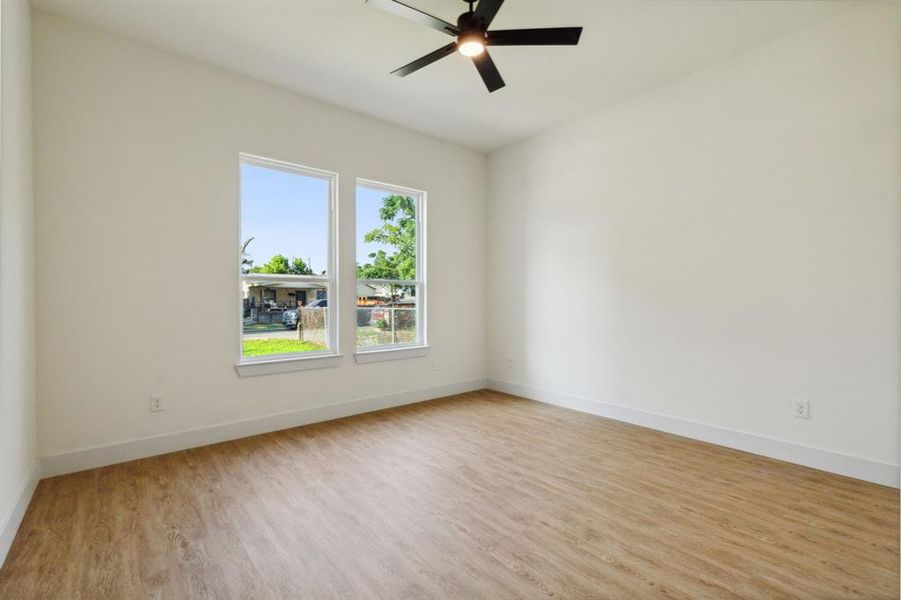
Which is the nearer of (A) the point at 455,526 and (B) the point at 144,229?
(A) the point at 455,526

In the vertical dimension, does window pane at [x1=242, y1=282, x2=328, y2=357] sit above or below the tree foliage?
below

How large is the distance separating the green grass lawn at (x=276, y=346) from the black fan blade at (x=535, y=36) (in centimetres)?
292

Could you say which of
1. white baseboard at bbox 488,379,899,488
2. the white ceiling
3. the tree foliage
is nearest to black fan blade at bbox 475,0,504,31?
the white ceiling

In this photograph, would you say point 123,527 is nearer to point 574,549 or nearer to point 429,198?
point 574,549

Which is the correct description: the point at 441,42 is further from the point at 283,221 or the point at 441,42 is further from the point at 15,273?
the point at 15,273

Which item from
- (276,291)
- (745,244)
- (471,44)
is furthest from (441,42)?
(745,244)

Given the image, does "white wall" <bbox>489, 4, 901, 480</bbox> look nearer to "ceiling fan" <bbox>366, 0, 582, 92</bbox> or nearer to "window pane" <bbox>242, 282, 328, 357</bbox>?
"ceiling fan" <bbox>366, 0, 582, 92</bbox>

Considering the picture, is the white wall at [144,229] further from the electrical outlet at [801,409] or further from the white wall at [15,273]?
the electrical outlet at [801,409]

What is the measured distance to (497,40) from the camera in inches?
99.9

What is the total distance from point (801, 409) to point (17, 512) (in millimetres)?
4743

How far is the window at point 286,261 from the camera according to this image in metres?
3.71

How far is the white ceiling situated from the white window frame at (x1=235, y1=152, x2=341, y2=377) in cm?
69

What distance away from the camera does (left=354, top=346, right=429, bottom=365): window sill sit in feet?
14.2

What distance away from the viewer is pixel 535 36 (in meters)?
2.46
